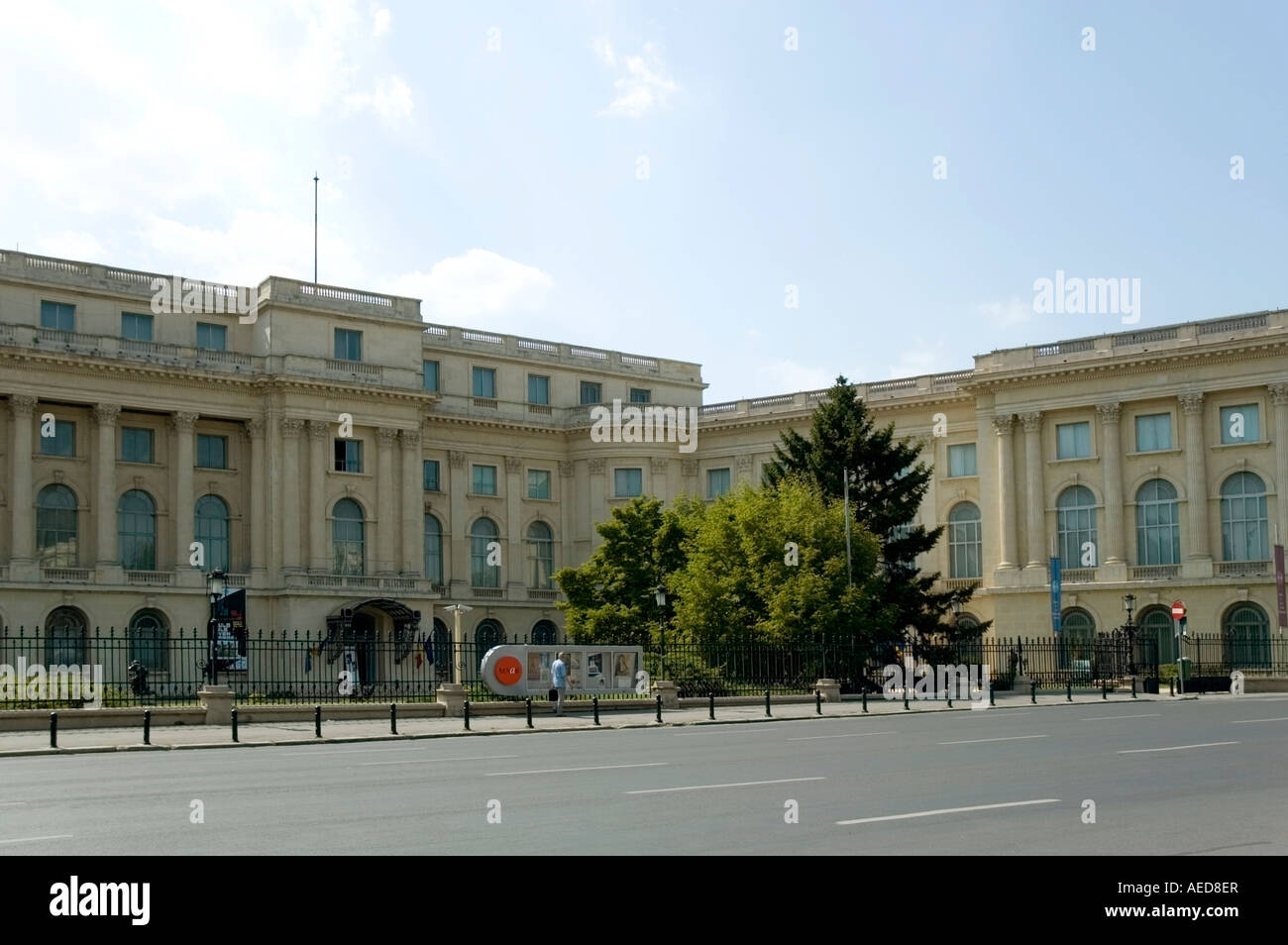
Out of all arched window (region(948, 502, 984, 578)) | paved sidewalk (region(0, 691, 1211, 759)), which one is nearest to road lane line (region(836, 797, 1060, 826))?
paved sidewalk (region(0, 691, 1211, 759))

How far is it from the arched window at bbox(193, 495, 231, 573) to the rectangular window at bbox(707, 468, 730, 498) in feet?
90.0

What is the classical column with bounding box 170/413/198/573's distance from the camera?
67562 mm

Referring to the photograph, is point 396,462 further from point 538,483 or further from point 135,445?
point 135,445

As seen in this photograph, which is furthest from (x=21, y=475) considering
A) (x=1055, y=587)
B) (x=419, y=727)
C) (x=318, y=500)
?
(x=1055, y=587)

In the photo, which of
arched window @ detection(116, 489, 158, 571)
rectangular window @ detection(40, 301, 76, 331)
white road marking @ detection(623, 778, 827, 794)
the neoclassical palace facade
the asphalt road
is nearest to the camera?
the asphalt road

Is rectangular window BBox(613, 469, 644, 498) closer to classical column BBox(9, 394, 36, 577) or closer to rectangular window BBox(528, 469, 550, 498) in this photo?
rectangular window BBox(528, 469, 550, 498)

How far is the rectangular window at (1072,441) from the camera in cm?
7425

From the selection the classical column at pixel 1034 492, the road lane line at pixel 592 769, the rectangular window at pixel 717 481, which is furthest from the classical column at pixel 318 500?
the road lane line at pixel 592 769

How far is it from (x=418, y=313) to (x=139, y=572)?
1887 cm

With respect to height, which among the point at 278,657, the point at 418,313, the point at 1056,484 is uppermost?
the point at 418,313

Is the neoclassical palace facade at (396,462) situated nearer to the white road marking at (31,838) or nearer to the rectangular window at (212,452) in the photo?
the rectangular window at (212,452)

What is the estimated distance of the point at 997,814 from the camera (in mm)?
14531
